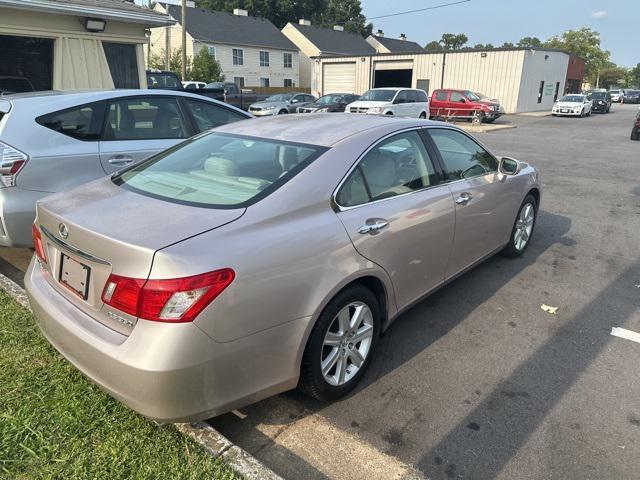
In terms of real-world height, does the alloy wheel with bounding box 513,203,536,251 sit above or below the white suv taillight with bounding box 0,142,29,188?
below

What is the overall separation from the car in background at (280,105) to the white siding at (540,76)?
1733 centimetres

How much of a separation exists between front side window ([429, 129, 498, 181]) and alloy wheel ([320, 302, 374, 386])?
4.81 feet

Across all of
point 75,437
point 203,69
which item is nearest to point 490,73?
point 203,69

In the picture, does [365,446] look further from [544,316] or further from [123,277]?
[544,316]

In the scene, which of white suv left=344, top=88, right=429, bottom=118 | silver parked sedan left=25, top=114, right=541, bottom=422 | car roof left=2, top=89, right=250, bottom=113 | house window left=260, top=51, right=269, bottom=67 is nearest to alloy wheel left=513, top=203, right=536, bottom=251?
silver parked sedan left=25, top=114, right=541, bottom=422

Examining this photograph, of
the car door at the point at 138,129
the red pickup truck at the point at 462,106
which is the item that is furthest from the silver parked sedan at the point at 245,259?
the red pickup truck at the point at 462,106

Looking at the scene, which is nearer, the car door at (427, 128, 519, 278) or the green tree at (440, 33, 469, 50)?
the car door at (427, 128, 519, 278)

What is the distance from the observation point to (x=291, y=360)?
2443 millimetres

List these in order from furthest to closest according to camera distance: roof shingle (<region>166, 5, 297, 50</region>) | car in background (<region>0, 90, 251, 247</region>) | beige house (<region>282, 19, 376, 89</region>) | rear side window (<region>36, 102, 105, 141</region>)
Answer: beige house (<region>282, 19, 376, 89</region>)
roof shingle (<region>166, 5, 297, 50</region>)
rear side window (<region>36, 102, 105, 141</region>)
car in background (<region>0, 90, 251, 247</region>)

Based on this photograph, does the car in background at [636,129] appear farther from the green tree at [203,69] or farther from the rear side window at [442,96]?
the green tree at [203,69]

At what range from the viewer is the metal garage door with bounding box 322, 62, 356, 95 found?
1544 inches

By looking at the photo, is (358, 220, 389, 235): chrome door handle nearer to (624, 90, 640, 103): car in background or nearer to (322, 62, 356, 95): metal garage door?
(322, 62, 356, 95): metal garage door

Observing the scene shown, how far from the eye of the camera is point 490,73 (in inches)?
1358

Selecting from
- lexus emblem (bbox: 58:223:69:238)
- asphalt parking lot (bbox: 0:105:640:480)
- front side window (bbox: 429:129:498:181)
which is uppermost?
front side window (bbox: 429:129:498:181)
